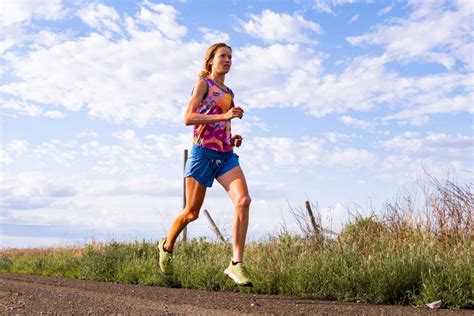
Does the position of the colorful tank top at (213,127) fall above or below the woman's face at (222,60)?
below

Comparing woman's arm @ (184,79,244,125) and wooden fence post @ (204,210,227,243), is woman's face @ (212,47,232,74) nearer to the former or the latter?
woman's arm @ (184,79,244,125)

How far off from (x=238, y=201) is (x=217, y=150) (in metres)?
0.62

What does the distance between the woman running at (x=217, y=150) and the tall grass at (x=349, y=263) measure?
102cm

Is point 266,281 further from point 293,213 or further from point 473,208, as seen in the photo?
point 473,208

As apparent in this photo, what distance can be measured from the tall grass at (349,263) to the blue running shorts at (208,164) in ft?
5.09

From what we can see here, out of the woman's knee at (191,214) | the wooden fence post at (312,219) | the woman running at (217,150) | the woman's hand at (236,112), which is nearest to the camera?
the woman's hand at (236,112)

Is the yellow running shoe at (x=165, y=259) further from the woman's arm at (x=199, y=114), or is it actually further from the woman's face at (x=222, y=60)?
the woman's face at (x=222, y=60)

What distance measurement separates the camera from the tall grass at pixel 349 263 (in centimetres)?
650

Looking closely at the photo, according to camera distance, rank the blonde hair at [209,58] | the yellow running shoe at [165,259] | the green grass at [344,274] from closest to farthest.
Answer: the green grass at [344,274] → the blonde hair at [209,58] → the yellow running shoe at [165,259]

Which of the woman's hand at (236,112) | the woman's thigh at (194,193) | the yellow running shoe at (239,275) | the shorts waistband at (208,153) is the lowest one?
the yellow running shoe at (239,275)

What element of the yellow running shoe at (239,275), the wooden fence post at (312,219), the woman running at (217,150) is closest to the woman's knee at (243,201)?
the woman running at (217,150)

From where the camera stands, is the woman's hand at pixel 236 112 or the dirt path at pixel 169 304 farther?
the woman's hand at pixel 236 112

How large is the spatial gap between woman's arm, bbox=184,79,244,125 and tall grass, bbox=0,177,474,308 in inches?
83.8

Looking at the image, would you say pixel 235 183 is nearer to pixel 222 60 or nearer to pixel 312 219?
pixel 222 60
